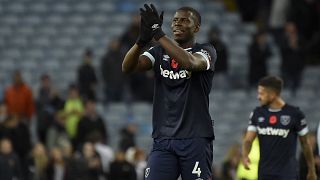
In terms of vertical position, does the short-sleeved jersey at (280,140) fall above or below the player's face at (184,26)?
below

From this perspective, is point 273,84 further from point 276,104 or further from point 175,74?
point 175,74

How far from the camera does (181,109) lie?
29.6 ft

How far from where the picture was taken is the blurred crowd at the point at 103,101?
1872 cm

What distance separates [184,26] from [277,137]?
2643mm

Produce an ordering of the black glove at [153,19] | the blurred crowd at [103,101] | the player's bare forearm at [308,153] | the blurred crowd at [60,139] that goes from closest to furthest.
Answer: the black glove at [153,19] < the player's bare forearm at [308,153] < the blurred crowd at [60,139] < the blurred crowd at [103,101]

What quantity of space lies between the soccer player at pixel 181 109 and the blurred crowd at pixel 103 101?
875 cm

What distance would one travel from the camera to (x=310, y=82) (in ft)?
75.1

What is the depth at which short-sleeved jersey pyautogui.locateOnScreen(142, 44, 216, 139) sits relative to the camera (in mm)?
9008

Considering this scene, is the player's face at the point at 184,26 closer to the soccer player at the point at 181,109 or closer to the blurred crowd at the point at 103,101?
the soccer player at the point at 181,109

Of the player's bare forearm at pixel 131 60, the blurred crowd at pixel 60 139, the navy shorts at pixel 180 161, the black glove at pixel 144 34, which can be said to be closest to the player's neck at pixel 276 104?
the navy shorts at pixel 180 161

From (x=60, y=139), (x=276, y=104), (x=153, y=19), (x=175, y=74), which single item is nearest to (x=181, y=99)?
(x=175, y=74)

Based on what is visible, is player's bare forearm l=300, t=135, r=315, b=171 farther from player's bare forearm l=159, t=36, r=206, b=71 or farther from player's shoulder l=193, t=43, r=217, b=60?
player's bare forearm l=159, t=36, r=206, b=71

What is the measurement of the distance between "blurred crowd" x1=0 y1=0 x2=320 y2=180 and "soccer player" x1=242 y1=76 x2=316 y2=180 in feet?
21.4

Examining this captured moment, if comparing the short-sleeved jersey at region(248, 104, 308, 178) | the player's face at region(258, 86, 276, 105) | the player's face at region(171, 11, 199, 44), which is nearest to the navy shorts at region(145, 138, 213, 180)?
the player's face at region(171, 11, 199, 44)
